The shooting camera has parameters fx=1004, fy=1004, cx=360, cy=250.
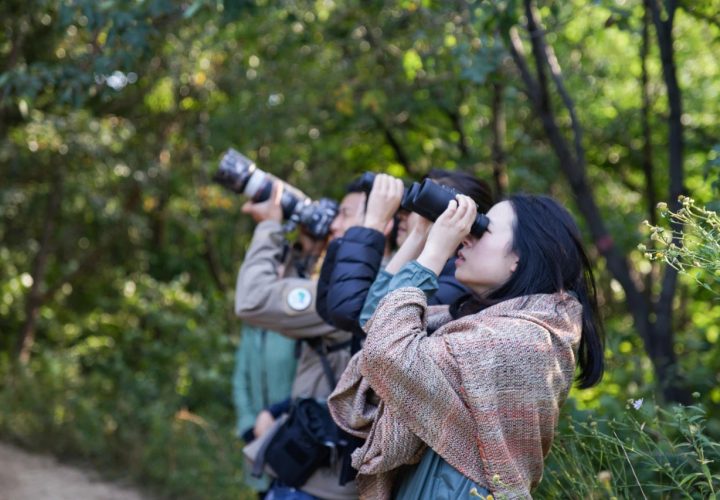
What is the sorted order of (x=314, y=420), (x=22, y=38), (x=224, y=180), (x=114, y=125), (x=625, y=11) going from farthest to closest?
(x=114, y=125) → (x=22, y=38) → (x=625, y=11) → (x=224, y=180) → (x=314, y=420)

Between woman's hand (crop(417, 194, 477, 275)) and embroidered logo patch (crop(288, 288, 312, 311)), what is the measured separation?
3.57 feet

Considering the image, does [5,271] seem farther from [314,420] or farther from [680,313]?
[314,420]

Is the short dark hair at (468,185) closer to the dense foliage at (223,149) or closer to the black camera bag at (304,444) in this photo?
the black camera bag at (304,444)

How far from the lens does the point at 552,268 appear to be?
8.23 ft

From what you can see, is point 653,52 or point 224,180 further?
point 653,52

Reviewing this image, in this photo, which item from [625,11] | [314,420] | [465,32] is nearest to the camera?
[314,420]

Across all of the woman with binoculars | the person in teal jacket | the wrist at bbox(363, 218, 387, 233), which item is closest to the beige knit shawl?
the woman with binoculars

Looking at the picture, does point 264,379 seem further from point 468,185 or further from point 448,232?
point 448,232

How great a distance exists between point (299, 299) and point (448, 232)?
115 cm

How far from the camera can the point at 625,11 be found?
498 cm

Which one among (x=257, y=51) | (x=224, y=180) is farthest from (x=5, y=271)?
(x=224, y=180)

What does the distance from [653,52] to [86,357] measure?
265 inches

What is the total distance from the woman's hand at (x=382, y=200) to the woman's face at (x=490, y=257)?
0.43 metres

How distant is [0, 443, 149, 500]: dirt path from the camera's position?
771 centimetres
